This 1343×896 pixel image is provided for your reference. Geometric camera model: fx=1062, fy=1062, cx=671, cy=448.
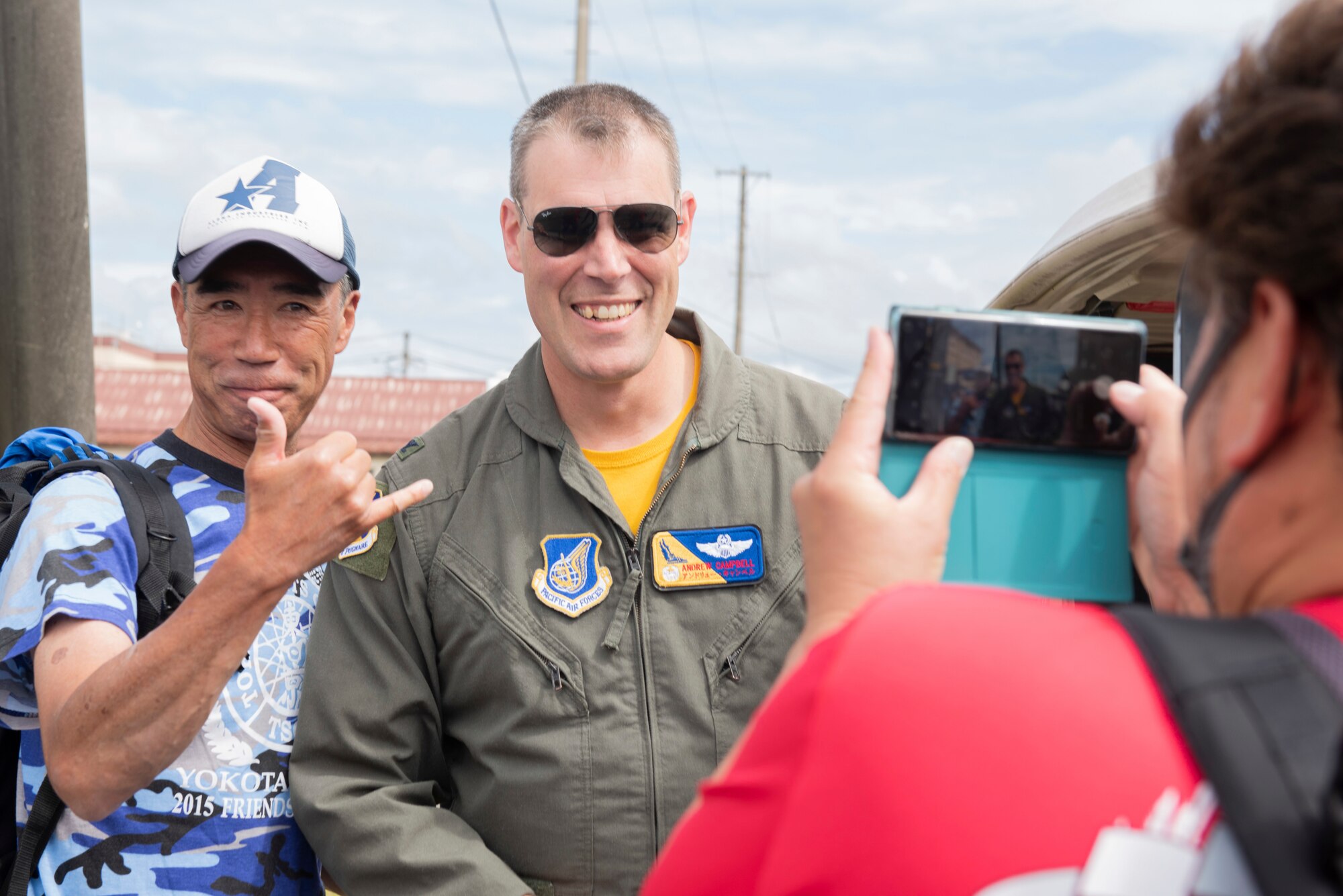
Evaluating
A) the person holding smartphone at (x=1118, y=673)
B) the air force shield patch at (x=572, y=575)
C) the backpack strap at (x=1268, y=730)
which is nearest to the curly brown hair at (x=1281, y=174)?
the person holding smartphone at (x=1118, y=673)

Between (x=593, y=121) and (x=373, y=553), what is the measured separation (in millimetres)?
1233

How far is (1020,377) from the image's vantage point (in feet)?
→ 4.36

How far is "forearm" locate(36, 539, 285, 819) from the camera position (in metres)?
1.96

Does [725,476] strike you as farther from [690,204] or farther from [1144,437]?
[1144,437]

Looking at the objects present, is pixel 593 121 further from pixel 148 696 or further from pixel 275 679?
pixel 148 696

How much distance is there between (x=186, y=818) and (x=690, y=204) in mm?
1995

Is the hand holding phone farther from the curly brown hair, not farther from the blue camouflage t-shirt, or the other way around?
the blue camouflage t-shirt

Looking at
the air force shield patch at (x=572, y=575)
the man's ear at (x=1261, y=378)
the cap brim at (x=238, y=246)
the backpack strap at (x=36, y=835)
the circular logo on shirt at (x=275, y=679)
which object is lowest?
the backpack strap at (x=36, y=835)

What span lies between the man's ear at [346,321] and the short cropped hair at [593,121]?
53cm

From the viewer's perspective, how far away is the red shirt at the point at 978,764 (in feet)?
2.59

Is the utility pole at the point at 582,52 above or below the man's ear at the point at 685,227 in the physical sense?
above

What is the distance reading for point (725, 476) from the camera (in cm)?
260

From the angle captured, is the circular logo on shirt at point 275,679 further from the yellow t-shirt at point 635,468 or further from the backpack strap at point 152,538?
the yellow t-shirt at point 635,468

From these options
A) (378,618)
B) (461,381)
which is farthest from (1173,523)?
(461,381)
